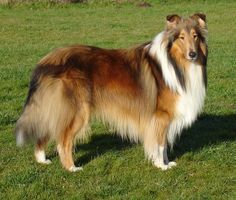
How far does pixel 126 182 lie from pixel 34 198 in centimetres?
113

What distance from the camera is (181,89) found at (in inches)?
254

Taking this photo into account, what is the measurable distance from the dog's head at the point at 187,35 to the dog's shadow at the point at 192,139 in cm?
167

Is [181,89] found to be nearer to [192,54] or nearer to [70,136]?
[192,54]

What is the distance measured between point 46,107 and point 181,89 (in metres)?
1.68

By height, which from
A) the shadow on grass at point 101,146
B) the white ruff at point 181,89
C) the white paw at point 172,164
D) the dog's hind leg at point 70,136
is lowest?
the shadow on grass at point 101,146

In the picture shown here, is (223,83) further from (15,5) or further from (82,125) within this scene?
(15,5)

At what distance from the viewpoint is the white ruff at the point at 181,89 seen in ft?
20.9

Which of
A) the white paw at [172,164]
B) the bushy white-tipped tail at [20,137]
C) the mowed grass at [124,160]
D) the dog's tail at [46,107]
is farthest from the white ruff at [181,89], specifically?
the bushy white-tipped tail at [20,137]

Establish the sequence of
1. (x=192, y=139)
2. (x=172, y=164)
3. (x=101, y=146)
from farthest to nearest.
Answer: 1. (x=192, y=139)
2. (x=101, y=146)
3. (x=172, y=164)

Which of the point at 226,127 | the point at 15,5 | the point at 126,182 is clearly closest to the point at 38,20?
the point at 15,5

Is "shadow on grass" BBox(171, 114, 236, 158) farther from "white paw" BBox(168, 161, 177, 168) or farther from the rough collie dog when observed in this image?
the rough collie dog

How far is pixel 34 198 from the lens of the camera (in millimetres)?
5660

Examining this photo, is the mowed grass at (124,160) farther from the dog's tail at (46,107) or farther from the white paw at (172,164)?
the dog's tail at (46,107)

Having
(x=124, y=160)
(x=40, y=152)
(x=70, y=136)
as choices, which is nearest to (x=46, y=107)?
(x=70, y=136)
